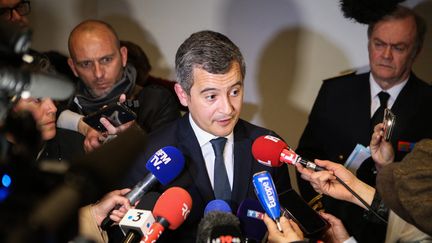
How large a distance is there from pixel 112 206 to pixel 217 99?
56cm

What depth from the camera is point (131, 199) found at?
1.77 meters

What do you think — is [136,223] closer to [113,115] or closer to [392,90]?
[113,115]

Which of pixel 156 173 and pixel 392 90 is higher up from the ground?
pixel 392 90

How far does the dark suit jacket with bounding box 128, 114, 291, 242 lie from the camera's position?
2.04 meters

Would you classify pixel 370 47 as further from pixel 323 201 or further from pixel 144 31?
pixel 144 31

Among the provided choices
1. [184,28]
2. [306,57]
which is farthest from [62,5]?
[306,57]

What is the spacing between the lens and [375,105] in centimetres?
283

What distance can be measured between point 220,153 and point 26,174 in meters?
1.23

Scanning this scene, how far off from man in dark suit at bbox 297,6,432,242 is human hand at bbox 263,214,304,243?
1016 mm

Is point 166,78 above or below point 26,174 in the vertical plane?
below

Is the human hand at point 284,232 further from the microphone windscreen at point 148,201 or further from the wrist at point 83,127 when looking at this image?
the wrist at point 83,127

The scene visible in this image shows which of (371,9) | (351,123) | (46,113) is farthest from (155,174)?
(371,9)

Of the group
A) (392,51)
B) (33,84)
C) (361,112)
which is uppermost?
(33,84)

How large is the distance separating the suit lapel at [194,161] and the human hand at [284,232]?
0.40 metres
